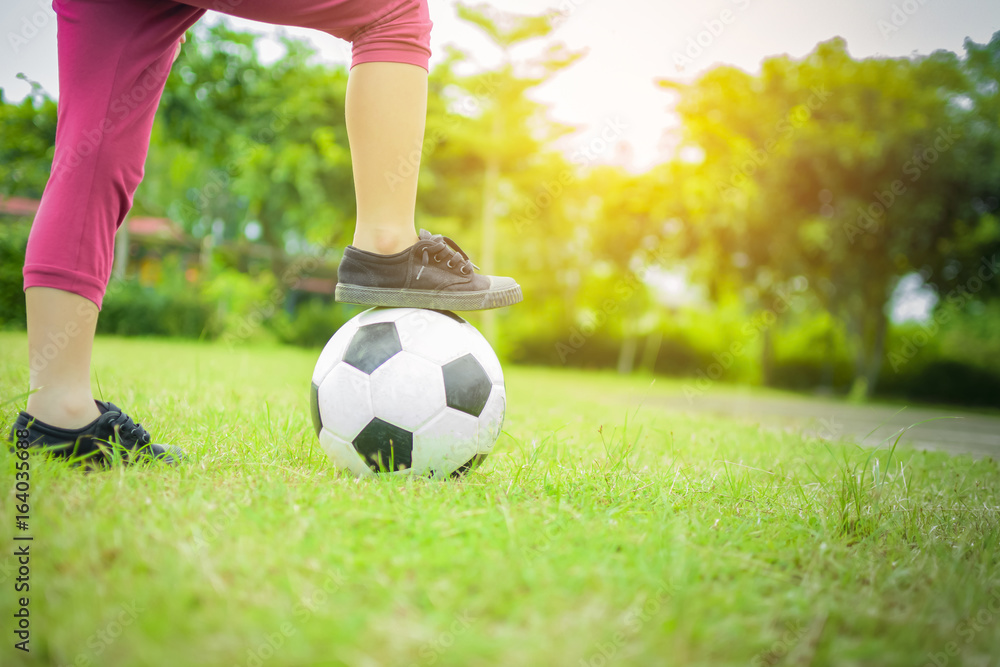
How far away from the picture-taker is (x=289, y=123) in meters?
13.8

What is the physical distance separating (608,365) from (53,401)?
19.3 meters

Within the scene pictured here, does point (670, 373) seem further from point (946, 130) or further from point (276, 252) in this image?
point (276, 252)

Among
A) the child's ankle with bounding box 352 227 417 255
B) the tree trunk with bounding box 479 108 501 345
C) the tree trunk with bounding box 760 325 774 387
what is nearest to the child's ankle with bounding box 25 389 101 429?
the child's ankle with bounding box 352 227 417 255

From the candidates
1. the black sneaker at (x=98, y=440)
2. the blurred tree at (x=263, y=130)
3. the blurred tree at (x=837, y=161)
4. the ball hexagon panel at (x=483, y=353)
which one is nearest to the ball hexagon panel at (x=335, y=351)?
the ball hexagon panel at (x=483, y=353)

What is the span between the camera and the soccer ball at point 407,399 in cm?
185

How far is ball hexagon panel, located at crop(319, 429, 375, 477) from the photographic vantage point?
1.88 metres

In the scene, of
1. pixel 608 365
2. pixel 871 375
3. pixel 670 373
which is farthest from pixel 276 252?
pixel 871 375

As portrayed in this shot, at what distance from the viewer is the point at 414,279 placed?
1.96 m

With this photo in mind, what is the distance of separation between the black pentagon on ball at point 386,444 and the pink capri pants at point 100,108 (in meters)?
0.85
